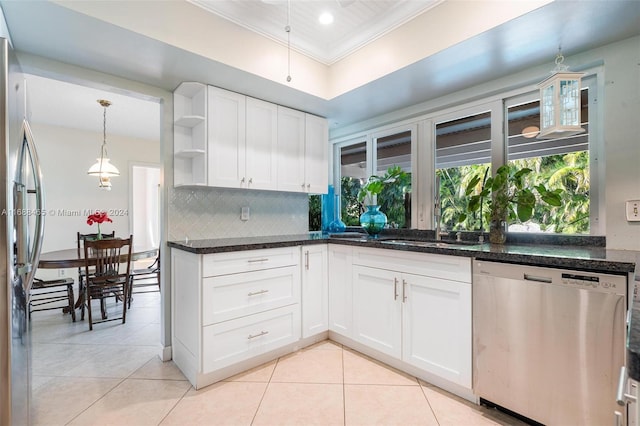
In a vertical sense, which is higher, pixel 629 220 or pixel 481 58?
pixel 481 58

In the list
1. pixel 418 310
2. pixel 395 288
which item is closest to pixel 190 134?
pixel 395 288

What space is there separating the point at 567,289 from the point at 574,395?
0.51 metres

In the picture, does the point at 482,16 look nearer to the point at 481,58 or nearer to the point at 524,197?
the point at 481,58

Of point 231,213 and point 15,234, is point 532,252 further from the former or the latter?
point 15,234

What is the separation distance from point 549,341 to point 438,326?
0.59 metres

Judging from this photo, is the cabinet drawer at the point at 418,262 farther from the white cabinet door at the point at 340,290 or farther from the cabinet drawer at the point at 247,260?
the cabinet drawer at the point at 247,260

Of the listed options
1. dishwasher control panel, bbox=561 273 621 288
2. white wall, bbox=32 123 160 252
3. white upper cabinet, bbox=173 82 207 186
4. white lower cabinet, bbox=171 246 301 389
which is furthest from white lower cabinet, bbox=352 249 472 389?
white wall, bbox=32 123 160 252

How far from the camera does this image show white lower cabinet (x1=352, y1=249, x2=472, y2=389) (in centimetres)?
185

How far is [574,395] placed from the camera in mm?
1440

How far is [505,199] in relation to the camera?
2.09 m

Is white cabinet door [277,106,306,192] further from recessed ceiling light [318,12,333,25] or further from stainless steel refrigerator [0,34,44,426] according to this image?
stainless steel refrigerator [0,34,44,426]

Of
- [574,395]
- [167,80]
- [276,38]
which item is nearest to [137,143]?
[167,80]

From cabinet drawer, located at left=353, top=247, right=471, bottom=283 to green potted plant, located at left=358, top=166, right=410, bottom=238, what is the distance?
531 mm

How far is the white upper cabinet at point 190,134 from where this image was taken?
7.82ft
